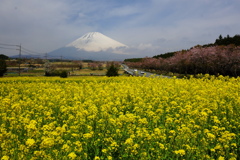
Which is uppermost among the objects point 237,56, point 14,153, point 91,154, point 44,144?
point 237,56

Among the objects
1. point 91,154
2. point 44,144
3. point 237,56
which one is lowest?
point 91,154

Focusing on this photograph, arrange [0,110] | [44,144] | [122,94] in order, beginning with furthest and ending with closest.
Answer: [122,94], [0,110], [44,144]

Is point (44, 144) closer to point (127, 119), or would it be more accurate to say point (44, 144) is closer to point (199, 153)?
point (127, 119)

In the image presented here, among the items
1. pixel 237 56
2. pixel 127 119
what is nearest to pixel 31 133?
pixel 127 119

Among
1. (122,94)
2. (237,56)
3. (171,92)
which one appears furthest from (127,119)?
(237,56)

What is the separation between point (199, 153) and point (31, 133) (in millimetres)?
4619

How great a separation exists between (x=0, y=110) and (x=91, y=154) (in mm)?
5320

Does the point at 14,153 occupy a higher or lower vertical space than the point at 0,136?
lower

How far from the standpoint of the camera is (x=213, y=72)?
4725cm

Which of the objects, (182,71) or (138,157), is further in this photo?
(182,71)

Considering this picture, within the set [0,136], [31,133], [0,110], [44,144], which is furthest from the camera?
[0,110]

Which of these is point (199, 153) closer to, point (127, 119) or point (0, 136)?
point (127, 119)

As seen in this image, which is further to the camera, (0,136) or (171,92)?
(171,92)

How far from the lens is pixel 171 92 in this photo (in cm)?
1279
